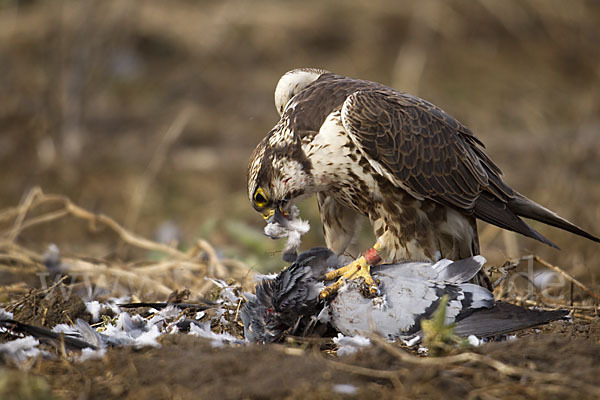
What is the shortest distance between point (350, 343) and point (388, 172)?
98 cm

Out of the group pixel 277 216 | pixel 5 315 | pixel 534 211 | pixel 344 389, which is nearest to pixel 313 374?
pixel 344 389

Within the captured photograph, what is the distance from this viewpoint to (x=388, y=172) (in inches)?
133

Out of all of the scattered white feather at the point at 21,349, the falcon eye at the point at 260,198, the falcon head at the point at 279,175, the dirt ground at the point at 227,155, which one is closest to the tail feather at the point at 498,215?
the dirt ground at the point at 227,155

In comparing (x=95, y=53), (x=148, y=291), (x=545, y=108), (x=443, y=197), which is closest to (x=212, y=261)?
(x=148, y=291)

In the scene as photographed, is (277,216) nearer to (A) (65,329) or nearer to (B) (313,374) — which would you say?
(A) (65,329)

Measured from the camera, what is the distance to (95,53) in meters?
7.83

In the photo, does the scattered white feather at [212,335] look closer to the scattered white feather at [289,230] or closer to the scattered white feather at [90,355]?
the scattered white feather at [90,355]

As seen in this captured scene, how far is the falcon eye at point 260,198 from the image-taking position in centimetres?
342

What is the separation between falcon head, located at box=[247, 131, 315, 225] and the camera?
3.39 metres

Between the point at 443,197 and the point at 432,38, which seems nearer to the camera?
the point at 443,197

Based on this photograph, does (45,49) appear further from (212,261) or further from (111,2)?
(212,261)

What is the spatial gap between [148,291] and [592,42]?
32.5 feet

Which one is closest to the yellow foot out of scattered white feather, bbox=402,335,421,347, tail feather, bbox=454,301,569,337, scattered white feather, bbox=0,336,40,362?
scattered white feather, bbox=402,335,421,347

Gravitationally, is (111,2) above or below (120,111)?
above
